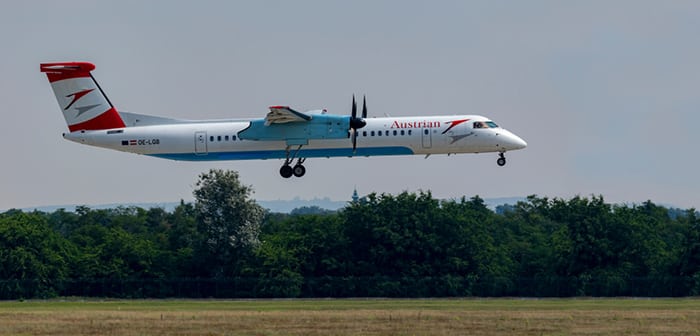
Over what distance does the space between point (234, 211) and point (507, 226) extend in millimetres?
30841

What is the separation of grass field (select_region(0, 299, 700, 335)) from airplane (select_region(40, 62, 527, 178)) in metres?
8.35

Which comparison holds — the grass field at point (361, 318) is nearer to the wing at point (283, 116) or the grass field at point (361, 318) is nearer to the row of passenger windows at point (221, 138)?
the row of passenger windows at point (221, 138)

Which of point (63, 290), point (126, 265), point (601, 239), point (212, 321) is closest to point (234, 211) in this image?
point (126, 265)

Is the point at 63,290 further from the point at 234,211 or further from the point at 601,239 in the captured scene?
the point at 601,239

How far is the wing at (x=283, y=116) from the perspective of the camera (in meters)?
64.3

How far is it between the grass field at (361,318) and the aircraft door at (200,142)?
8490 mm

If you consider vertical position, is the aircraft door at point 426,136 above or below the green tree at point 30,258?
above

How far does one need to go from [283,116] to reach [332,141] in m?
2.81

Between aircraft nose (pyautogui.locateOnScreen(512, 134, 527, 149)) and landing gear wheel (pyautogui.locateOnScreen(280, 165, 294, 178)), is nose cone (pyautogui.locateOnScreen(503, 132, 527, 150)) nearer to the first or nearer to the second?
aircraft nose (pyautogui.locateOnScreen(512, 134, 527, 149))

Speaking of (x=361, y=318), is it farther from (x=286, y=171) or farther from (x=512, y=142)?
(x=512, y=142)

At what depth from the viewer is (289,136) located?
6575cm

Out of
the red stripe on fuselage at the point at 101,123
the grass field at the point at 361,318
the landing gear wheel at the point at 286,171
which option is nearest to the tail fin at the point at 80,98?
the red stripe on fuselage at the point at 101,123

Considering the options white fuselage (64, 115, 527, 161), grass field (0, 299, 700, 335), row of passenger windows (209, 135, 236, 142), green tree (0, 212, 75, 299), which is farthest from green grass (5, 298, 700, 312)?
row of passenger windows (209, 135, 236, 142)

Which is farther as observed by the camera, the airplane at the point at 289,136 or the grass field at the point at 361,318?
the airplane at the point at 289,136
